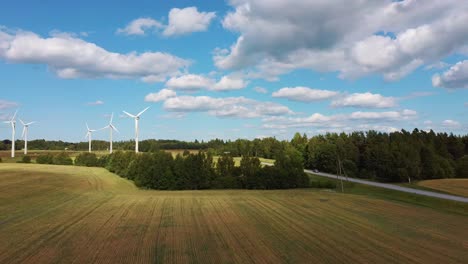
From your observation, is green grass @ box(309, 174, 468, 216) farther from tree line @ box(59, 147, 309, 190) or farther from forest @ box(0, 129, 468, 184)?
tree line @ box(59, 147, 309, 190)

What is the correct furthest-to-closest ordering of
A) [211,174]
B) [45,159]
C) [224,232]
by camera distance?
1. [45,159]
2. [211,174]
3. [224,232]

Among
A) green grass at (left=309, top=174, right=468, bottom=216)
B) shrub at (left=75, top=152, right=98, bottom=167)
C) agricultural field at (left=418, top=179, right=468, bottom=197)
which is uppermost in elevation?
shrub at (left=75, top=152, right=98, bottom=167)

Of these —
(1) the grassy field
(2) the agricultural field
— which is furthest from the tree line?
(1) the grassy field

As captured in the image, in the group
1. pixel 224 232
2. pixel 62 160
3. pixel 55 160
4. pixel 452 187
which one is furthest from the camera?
pixel 62 160

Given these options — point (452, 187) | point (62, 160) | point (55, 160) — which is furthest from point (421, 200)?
point (55, 160)

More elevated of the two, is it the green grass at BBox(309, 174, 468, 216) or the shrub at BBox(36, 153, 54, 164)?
the shrub at BBox(36, 153, 54, 164)

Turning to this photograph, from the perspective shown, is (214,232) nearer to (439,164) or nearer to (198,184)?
(198,184)

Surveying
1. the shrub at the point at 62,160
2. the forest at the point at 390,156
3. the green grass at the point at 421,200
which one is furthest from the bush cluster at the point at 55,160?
the green grass at the point at 421,200

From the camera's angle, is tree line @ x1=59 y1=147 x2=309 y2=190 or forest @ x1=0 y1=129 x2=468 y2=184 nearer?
tree line @ x1=59 y1=147 x2=309 y2=190

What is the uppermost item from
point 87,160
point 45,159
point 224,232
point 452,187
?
point 45,159

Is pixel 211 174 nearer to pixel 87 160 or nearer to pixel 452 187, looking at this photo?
pixel 452 187
